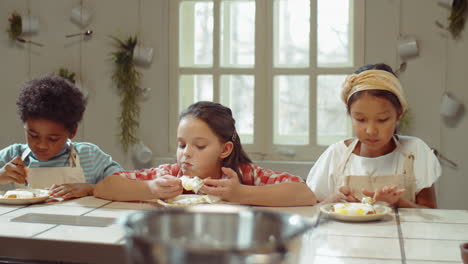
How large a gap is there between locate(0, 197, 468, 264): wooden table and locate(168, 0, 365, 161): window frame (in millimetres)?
2258

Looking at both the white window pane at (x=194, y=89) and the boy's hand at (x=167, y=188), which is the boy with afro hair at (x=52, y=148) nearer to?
the boy's hand at (x=167, y=188)

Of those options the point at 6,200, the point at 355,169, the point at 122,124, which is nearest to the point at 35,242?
the point at 6,200

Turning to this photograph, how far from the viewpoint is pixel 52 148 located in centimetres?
237

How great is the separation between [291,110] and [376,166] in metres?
1.58

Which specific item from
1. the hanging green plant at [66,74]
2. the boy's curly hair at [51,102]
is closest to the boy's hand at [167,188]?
the boy's curly hair at [51,102]

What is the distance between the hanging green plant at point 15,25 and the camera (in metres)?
4.13

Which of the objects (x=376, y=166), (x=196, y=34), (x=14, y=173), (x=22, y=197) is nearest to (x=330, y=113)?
(x=196, y=34)

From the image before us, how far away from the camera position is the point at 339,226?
151 cm

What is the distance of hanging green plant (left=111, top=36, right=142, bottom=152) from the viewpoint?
3.96 meters

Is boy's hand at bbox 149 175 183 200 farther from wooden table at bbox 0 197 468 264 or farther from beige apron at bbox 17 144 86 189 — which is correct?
beige apron at bbox 17 144 86 189

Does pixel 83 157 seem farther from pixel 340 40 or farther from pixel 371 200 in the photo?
pixel 340 40

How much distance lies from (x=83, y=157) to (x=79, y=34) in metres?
1.85

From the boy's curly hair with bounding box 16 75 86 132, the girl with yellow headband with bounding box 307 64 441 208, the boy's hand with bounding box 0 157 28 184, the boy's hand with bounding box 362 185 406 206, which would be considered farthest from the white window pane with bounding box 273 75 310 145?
the boy's hand with bounding box 0 157 28 184

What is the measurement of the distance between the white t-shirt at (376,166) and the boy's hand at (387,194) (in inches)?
20.7
